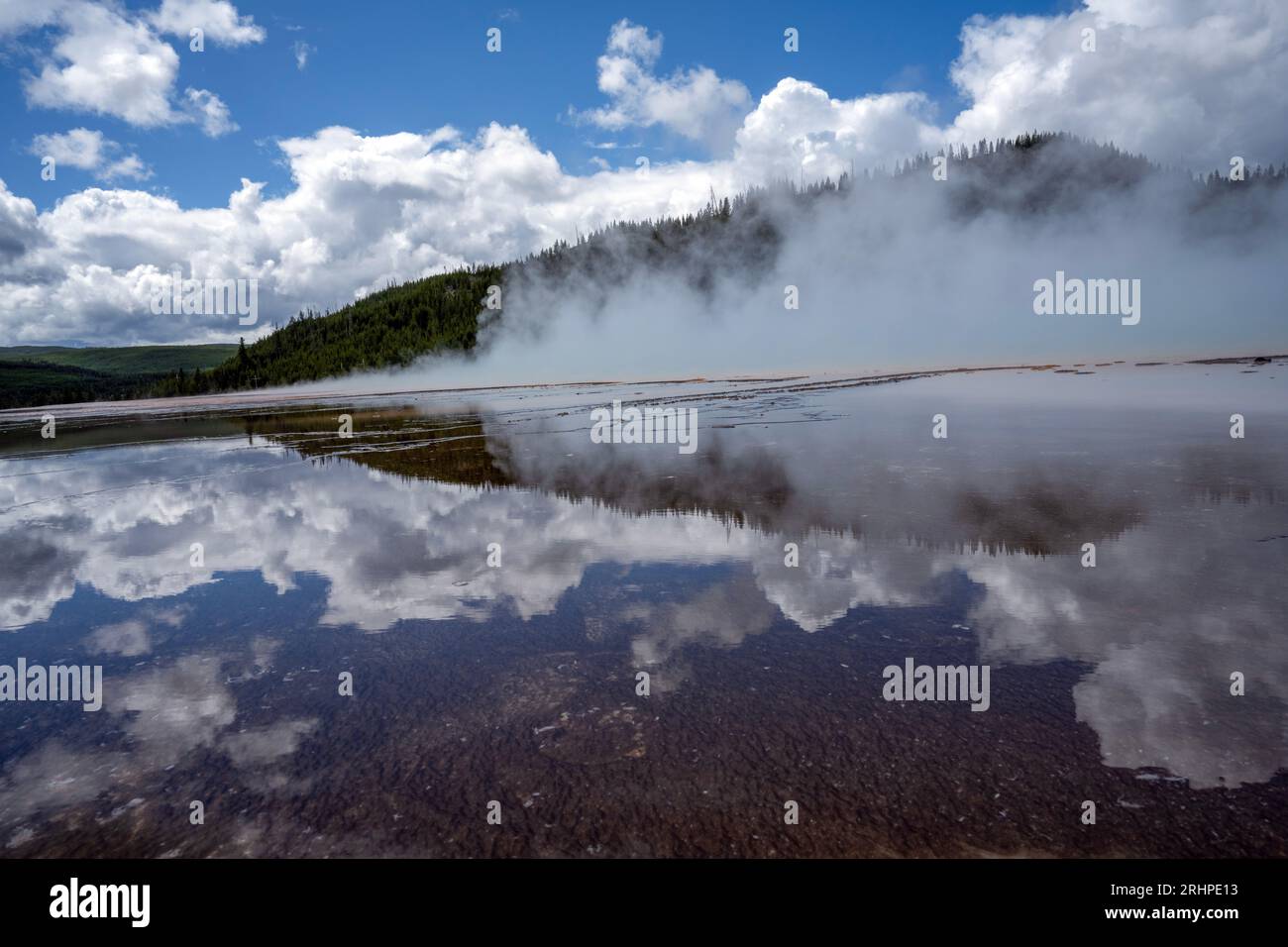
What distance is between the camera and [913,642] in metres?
5.45

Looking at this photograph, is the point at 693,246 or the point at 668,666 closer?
the point at 668,666

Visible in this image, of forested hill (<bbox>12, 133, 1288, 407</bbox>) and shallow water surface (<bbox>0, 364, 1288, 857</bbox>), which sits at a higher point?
forested hill (<bbox>12, 133, 1288, 407</bbox>)

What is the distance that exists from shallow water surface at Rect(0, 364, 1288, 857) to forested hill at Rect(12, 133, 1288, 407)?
142750mm

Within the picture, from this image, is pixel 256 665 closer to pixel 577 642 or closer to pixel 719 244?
pixel 577 642

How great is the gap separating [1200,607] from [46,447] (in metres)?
35.7

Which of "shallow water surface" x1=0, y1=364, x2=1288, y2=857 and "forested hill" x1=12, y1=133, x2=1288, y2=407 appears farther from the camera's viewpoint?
"forested hill" x1=12, y1=133, x2=1288, y2=407

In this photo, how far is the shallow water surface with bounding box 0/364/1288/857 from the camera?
3.46m

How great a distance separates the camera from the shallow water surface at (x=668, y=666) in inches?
136

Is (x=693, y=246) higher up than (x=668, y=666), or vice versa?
(x=693, y=246)

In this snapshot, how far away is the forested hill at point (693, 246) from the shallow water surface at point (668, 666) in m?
143

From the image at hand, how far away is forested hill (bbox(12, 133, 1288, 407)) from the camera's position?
147m

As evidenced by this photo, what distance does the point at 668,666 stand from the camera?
17.4ft

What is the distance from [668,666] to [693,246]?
16820 cm
